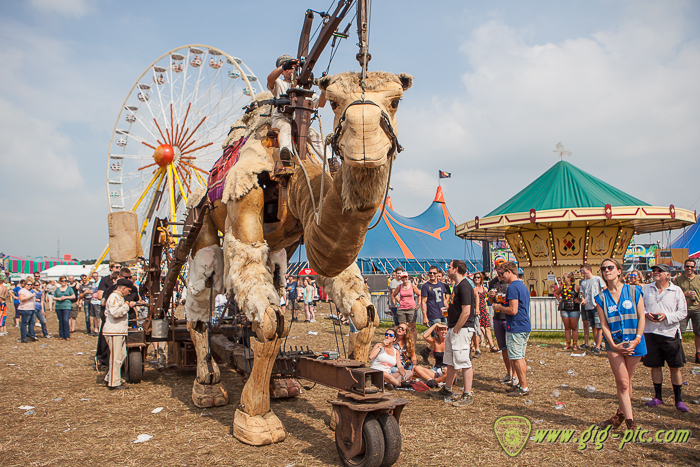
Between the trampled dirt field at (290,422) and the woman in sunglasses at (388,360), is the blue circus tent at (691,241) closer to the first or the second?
the trampled dirt field at (290,422)

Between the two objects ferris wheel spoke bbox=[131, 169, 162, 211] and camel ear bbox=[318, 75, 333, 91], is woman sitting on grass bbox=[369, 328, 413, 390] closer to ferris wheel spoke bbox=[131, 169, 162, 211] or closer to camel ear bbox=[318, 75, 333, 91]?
camel ear bbox=[318, 75, 333, 91]

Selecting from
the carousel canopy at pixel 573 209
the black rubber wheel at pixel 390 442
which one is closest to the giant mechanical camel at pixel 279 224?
the black rubber wheel at pixel 390 442

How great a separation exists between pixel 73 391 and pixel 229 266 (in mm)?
3968

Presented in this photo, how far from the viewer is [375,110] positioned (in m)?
2.93

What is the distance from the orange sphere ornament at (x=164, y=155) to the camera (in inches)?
707

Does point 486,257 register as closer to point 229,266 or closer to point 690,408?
point 690,408

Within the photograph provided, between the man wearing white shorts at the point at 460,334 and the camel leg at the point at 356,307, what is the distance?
60.2 inches

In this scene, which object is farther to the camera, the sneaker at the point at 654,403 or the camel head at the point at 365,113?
the sneaker at the point at 654,403

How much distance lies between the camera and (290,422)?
4.94m

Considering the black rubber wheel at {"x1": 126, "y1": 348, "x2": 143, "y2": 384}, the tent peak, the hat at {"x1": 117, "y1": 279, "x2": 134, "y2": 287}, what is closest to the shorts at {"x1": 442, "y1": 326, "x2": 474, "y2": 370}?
the black rubber wheel at {"x1": 126, "y1": 348, "x2": 143, "y2": 384}

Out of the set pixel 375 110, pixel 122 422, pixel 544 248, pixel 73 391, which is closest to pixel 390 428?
pixel 375 110

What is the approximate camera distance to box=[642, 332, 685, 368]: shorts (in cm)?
538

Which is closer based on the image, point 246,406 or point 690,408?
point 246,406

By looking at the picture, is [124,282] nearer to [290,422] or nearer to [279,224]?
[279,224]
